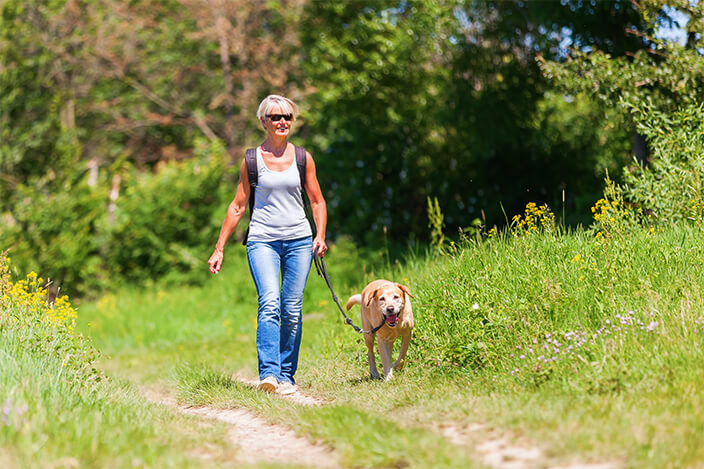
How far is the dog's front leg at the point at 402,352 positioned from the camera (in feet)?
18.9

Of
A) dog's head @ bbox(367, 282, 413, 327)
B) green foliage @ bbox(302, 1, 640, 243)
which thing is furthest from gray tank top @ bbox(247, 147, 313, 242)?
green foliage @ bbox(302, 1, 640, 243)

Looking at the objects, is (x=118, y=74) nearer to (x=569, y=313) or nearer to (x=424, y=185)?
(x=424, y=185)

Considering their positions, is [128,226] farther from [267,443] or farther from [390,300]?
[267,443]

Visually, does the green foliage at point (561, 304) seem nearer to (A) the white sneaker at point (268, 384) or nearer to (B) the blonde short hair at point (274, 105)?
(A) the white sneaker at point (268, 384)

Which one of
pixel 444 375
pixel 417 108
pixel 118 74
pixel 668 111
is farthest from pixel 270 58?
pixel 444 375

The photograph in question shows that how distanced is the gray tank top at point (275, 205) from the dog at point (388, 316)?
799 mm

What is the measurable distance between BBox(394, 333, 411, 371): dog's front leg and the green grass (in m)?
0.08

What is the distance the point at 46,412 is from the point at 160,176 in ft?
39.4

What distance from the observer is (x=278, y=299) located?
5.92 meters

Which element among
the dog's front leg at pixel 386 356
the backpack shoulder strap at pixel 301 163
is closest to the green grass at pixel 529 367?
the dog's front leg at pixel 386 356

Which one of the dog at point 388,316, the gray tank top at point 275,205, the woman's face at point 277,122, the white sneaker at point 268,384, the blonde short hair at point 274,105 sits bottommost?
the white sneaker at point 268,384

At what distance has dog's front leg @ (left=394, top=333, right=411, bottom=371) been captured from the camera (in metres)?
5.75

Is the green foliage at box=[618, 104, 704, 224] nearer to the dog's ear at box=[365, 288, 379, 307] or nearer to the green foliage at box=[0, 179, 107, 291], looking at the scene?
the dog's ear at box=[365, 288, 379, 307]

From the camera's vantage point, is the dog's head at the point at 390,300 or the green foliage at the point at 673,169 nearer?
the dog's head at the point at 390,300
